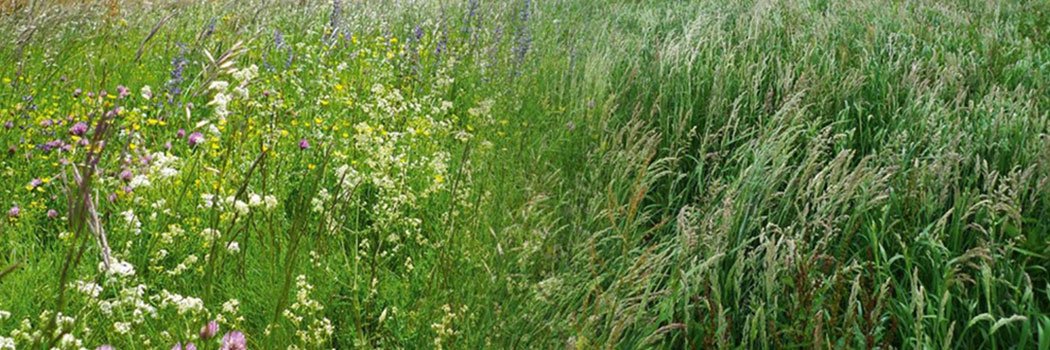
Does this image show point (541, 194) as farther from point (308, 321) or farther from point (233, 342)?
point (233, 342)

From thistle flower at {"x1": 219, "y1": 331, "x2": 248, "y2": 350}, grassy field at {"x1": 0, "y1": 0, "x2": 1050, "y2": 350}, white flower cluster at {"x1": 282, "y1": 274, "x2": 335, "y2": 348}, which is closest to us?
thistle flower at {"x1": 219, "y1": 331, "x2": 248, "y2": 350}

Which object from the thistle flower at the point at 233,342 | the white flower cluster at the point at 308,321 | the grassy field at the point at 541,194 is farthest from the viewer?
the grassy field at the point at 541,194

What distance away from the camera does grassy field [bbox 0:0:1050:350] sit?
5.98 feet

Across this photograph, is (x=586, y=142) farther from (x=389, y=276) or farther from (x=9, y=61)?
(x=9, y=61)

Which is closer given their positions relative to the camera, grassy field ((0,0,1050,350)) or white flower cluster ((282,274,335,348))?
white flower cluster ((282,274,335,348))

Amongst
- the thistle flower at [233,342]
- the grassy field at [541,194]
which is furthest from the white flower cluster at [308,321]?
the thistle flower at [233,342]

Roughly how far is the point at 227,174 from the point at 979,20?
4.71 metres

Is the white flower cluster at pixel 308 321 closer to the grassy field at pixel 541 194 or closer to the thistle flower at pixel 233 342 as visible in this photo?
the grassy field at pixel 541 194

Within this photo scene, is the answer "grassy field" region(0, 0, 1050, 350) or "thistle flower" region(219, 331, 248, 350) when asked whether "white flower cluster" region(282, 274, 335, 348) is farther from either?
"thistle flower" region(219, 331, 248, 350)

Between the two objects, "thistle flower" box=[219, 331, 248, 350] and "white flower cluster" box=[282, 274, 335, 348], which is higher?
"thistle flower" box=[219, 331, 248, 350]

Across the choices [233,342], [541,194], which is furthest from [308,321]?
[541,194]

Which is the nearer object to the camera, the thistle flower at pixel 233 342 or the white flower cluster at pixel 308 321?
the thistle flower at pixel 233 342

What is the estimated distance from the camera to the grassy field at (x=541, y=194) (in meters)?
1.82

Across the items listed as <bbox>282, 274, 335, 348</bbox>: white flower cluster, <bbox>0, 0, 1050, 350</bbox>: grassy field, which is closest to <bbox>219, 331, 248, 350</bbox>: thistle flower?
<bbox>0, 0, 1050, 350</bbox>: grassy field
